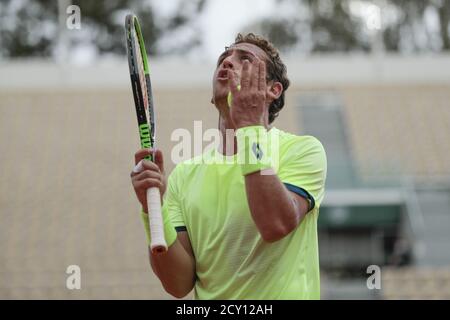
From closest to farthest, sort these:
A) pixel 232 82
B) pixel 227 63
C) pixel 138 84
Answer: pixel 232 82 → pixel 227 63 → pixel 138 84

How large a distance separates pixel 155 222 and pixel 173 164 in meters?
12.6

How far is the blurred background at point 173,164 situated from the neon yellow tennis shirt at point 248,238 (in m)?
7.45

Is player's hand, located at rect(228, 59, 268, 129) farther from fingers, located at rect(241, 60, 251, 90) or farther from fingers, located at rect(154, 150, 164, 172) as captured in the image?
fingers, located at rect(154, 150, 164, 172)

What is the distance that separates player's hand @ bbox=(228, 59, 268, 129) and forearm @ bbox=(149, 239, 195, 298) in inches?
22.1

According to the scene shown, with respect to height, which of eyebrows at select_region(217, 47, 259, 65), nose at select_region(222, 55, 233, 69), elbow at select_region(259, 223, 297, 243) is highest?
eyebrows at select_region(217, 47, 259, 65)

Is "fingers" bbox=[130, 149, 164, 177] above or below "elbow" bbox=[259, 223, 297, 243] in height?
above

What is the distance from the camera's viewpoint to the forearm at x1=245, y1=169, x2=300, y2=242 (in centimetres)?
284

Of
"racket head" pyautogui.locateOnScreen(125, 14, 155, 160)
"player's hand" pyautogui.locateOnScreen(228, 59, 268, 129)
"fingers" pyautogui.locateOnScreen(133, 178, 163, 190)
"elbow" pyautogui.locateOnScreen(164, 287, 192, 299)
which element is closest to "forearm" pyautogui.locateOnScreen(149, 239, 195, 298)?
"elbow" pyautogui.locateOnScreen(164, 287, 192, 299)

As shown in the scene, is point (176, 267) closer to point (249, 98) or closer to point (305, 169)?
point (305, 169)

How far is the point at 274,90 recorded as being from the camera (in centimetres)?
331

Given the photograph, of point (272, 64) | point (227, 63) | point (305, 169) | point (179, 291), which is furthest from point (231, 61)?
point (179, 291)

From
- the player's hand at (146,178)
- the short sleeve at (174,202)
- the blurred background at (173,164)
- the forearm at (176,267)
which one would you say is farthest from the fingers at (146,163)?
the blurred background at (173,164)

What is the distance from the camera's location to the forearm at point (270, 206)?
9.32 feet

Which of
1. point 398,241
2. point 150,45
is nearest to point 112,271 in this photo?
point 398,241
